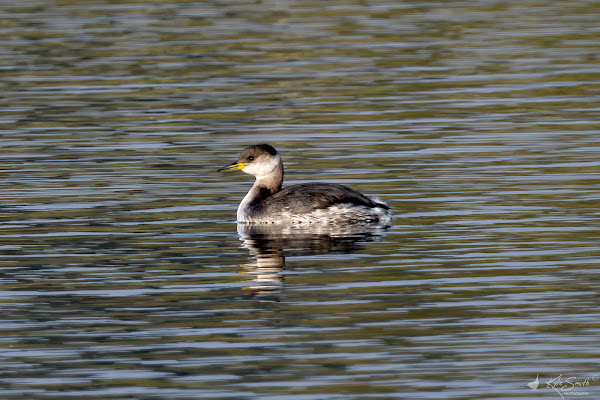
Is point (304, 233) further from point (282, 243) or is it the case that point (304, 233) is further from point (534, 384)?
point (534, 384)

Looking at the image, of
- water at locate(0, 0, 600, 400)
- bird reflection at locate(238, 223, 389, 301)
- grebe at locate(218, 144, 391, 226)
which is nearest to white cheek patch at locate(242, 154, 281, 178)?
grebe at locate(218, 144, 391, 226)

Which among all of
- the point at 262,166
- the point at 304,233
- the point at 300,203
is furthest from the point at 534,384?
the point at 262,166

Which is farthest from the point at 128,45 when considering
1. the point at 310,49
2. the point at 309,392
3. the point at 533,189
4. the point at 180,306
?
the point at 309,392

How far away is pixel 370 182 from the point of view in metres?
18.8

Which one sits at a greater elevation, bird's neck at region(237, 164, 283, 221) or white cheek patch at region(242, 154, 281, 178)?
white cheek patch at region(242, 154, 281, 178)

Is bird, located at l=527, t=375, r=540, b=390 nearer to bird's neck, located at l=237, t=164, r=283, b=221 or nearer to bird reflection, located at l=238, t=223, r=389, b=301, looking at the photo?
bird reflection, located at l=238, t=223, r=389, b=301

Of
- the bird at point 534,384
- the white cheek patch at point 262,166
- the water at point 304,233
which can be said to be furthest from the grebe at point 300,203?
the bird at point 534,384

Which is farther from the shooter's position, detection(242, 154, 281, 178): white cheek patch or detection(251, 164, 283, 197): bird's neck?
detection(251, 164, 283, 197): bird's neck

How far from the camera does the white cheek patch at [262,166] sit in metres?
17.7

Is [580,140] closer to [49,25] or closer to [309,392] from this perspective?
[309,392]

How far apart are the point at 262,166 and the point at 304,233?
1617mm

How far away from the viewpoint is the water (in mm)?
10703

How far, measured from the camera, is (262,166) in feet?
58.1

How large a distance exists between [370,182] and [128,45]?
17950mm
